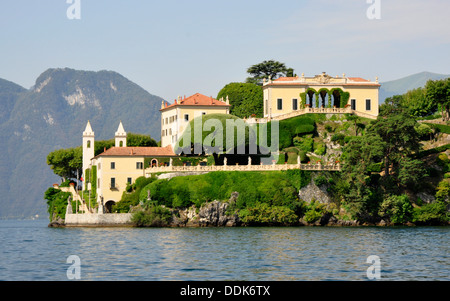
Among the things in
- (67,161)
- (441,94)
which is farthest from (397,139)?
(67,161)

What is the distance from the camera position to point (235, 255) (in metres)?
50.8

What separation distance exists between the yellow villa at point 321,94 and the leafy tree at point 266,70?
1721cm

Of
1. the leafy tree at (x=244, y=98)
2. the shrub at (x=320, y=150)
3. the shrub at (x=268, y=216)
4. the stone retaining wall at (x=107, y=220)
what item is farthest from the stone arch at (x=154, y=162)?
the shrub at (x=320, y=150)

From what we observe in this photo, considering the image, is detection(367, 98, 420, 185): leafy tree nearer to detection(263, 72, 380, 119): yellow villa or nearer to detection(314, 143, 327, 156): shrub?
detection(314, 143, 327, 156): shrub

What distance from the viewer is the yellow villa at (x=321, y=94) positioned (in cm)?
10231

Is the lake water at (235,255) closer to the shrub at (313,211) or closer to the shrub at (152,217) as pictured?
the shrub at (152,217)

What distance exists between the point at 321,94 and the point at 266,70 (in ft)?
68.3

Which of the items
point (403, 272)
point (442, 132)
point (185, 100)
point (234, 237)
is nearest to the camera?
point (403, 272)

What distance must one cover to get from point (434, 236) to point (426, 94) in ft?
157

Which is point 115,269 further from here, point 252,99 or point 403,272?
point 252,99

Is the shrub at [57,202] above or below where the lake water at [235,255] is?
above

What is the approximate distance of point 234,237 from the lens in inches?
2598

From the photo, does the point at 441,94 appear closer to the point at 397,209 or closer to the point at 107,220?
the point at 397,209
